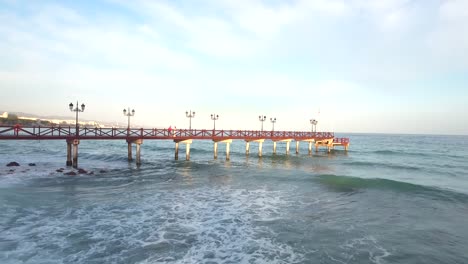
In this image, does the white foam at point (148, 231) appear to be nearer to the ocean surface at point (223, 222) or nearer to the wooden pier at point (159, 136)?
the ocean surface at point (223, 222)

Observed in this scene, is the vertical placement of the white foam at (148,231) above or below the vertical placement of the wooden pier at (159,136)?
below

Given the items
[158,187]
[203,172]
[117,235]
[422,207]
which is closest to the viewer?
[117,235]

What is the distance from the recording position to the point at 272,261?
962 centimetres

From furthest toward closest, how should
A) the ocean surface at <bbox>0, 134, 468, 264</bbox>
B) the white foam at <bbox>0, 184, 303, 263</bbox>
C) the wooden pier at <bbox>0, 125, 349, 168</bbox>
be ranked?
the wooden pier at <bbox>0, 125, 349, 168</bbox> < the ocean surface at <bbox>0, 134, 468, 264</bbox> < the white foam at <bbox>0, 184, 303, 263</bbox>

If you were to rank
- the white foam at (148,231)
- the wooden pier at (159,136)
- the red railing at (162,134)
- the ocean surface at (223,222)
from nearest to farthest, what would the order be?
the white foam at (148,231), the ocean surface at (223,222), the wooden pier at (159,136), the red railing at (162,134)

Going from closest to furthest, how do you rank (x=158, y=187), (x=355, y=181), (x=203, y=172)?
1. (x=158, y=187)
2. (x=355, y=181)
3. (x=203, y=172)

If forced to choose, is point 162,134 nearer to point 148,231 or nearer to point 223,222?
point 223,222

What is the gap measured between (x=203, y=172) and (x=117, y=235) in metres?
17.5

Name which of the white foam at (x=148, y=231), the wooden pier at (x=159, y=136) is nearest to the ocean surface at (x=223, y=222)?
the white foam at (x=148, y=231)

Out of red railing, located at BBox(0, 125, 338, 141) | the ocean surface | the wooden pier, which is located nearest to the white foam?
the ocean surface

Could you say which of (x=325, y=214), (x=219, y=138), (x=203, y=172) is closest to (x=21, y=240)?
(x=325, y=214)

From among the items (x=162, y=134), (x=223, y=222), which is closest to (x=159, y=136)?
(x=162, y=134)

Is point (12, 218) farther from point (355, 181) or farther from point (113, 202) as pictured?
point (355, 181)

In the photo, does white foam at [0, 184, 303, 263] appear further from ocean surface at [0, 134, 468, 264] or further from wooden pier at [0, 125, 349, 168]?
wooden pier at [0, 125, 349, 168]
